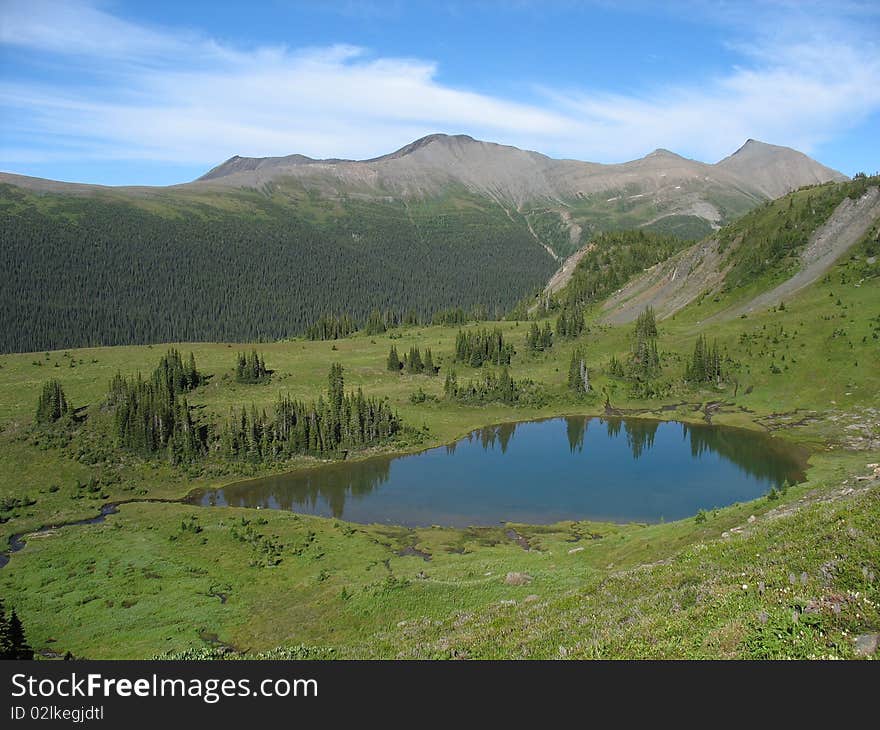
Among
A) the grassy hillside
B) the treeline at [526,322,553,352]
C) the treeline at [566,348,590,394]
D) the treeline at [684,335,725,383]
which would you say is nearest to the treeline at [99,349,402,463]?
the grassy hillside

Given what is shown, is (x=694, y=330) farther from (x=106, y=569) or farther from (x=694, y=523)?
(x=106, y=569)

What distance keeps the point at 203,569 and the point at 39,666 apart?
34203 mm

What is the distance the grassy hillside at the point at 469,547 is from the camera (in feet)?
55.3

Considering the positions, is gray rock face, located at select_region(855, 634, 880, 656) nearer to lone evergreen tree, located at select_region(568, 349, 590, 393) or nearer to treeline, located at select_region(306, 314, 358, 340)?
lone evergreen tree, located at select_region(568, 349, 590, 393)

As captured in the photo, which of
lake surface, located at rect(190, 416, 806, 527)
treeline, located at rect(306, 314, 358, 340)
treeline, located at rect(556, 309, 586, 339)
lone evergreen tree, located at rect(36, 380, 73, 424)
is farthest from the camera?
treeline, located at rect(306, 314, 358, 340)

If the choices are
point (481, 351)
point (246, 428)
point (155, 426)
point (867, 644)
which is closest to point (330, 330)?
point (481, 351)

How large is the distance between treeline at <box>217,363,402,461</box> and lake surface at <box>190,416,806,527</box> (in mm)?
4918

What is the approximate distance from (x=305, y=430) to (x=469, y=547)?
38387 millimetres

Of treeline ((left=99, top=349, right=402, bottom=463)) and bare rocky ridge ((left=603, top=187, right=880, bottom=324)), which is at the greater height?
Answer: bare rocky ridge ((left=603, top=187, right=880, bottom=324))

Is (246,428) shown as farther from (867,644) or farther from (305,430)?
(867,644)

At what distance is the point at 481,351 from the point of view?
128 metres

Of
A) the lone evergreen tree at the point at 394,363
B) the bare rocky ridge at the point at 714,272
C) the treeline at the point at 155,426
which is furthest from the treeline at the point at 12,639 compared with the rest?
the bare rocky ridge at the point at 714,272

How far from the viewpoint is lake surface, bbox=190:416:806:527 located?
2347 inches

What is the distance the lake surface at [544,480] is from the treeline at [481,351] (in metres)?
38.2
